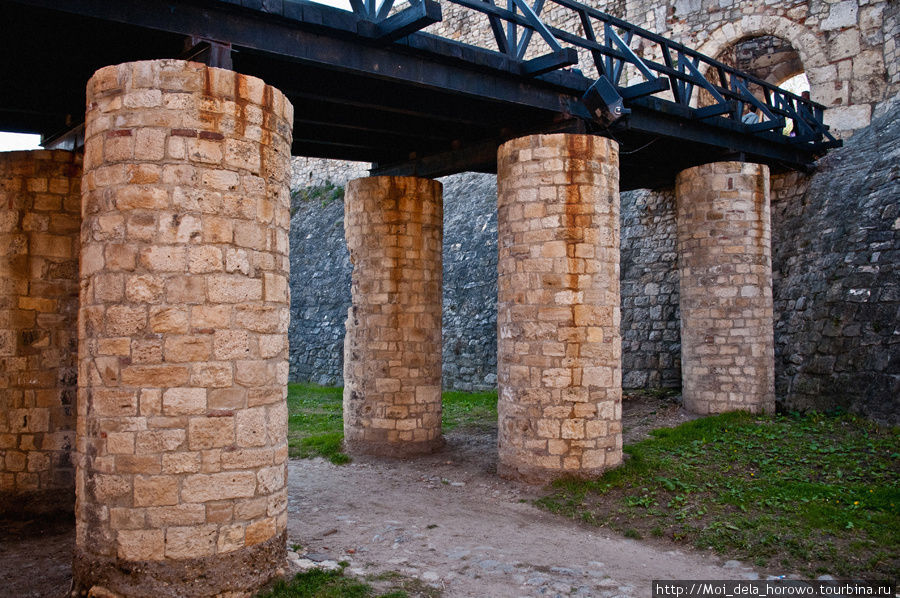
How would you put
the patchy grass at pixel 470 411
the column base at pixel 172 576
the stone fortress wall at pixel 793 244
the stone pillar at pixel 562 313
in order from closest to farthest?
the column base at pixel 172 576, the stone pillar at pixel 562 313, the stone fortress wall at pixel 793 244, the patchy grass at pixel 470 411

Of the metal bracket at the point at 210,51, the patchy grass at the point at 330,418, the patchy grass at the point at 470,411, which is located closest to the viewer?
the metal bracket at the point at 210,51

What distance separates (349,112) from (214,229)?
14.8ft

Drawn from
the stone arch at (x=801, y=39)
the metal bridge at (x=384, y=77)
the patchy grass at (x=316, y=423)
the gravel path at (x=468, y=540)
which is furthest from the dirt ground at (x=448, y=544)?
the stone arch at (x=801, y=39)

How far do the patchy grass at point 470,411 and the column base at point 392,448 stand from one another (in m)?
1.74

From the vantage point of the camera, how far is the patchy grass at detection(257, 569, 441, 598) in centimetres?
539

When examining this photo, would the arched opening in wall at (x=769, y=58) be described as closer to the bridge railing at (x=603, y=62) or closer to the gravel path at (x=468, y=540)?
the bridge railing at (x=603, y=62)

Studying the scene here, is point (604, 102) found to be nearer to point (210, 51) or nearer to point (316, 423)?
point (210, 51)

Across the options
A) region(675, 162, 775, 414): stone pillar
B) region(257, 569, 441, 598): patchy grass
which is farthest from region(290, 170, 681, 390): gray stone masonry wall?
region(257, 569, 441, 598): patchy grass

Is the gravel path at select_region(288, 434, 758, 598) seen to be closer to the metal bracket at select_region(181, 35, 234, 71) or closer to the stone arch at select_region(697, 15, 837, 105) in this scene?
the metal bracket at select_region(181, 35, 234, 71)

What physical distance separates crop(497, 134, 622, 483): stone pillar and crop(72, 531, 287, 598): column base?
4.17m

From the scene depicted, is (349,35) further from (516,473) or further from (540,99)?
(516,473)

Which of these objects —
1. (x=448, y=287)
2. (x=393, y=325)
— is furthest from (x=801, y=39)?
(x=393, y=325)

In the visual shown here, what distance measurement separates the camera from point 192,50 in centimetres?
619

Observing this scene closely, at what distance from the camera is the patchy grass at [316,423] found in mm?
11195
